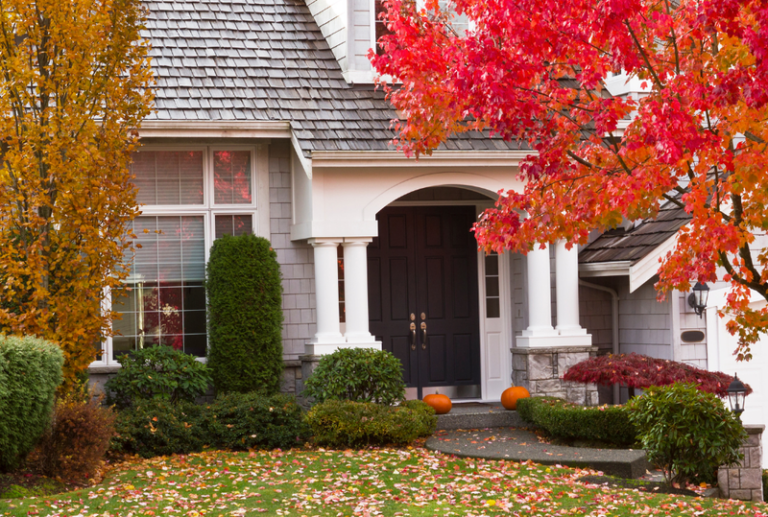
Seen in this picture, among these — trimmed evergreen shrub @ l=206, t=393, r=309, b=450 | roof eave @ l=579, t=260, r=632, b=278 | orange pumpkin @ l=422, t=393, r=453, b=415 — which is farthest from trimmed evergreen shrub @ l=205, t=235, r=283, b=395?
roof eave @ l=579, t=260, r=632, b=278

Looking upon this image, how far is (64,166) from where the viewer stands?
26.9 feet

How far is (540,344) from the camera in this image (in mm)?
11008

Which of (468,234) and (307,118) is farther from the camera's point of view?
(468,234)

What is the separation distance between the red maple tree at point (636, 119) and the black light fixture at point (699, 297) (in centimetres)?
389

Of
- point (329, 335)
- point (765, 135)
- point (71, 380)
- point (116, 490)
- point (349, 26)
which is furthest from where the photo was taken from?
point (349, 26)

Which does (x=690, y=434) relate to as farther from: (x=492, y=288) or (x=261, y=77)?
(x=261, y=77)

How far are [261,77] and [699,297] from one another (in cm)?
592

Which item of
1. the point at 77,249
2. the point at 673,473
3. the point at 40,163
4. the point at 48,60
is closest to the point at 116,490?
the point at 77,249

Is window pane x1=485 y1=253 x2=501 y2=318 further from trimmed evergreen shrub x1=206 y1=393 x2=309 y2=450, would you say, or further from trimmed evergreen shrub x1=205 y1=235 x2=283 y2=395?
trimmed evergreen shrub x1=206 y1=393 x2=309 y2=450

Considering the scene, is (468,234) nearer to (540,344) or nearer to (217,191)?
(540,344)

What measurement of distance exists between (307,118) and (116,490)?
5.08 meters

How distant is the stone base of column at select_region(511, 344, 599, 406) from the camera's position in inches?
432

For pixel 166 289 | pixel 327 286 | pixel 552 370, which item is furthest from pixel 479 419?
pixel 166 289

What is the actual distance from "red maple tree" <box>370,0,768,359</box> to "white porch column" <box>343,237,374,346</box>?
3.07 m
